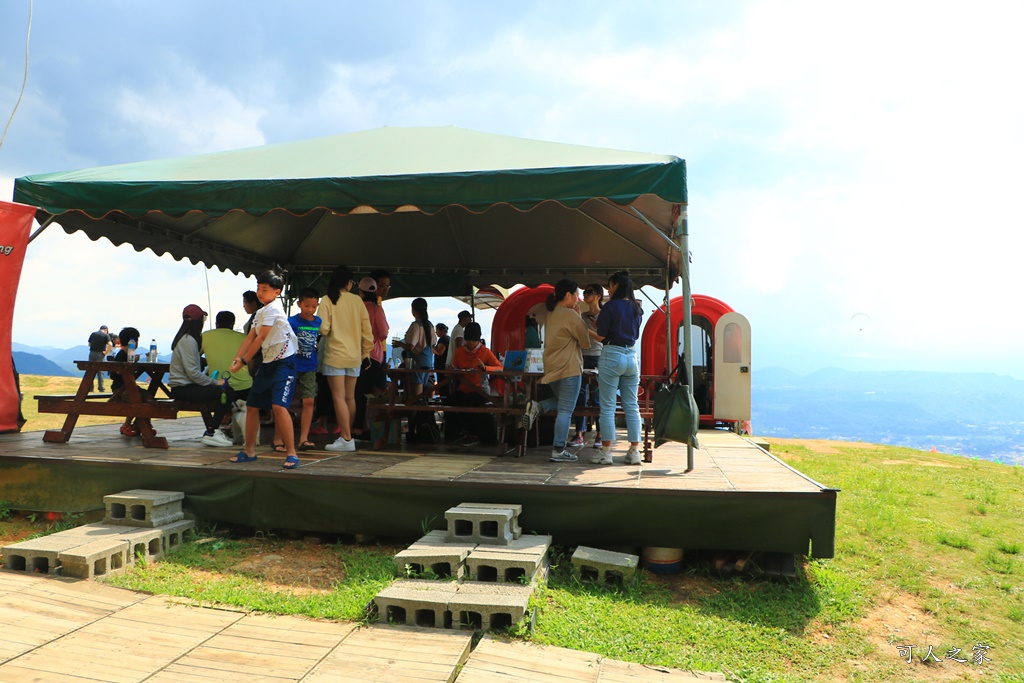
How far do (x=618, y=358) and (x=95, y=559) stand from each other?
407cm

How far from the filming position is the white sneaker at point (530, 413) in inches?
244

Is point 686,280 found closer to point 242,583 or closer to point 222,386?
point 242,583

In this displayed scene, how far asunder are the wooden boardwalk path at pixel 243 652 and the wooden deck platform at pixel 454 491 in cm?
145

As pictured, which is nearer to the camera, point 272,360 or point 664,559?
point 664,559

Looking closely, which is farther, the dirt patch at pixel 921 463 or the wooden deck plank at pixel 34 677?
the dirt patch at pixel 921 463

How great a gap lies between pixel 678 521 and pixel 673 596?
0.52 meters

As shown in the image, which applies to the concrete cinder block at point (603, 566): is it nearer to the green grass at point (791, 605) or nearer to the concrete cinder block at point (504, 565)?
the green grass at point (791, 605)

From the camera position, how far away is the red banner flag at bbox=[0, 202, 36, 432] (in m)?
6.41

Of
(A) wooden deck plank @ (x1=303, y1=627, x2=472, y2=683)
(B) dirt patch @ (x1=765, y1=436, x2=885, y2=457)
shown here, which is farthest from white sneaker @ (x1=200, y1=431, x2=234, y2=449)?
(B) dirt patch @ (x1=765, y1=436, x2=885, y2=457)

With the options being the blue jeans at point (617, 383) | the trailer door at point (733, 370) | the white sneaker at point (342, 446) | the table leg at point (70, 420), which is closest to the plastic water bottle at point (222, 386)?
the table leg at point (70, 420)

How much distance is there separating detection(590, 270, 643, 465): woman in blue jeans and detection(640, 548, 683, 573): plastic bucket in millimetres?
1213

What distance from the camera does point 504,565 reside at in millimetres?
3994

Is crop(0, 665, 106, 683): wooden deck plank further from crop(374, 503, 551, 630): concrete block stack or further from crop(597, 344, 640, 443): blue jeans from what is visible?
crop(597, 344, 640, 443): blue jeans

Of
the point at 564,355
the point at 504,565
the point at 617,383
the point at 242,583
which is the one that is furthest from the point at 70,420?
the point at 617,383
